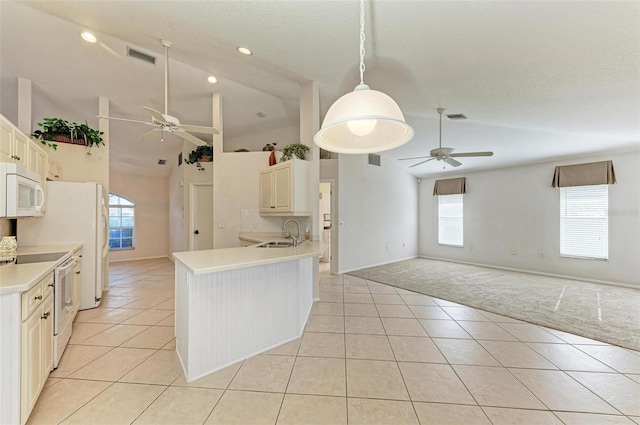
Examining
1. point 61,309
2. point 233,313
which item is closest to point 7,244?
point 61,309

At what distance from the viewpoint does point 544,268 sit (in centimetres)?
560

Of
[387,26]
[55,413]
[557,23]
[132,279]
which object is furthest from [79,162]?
[557,23]

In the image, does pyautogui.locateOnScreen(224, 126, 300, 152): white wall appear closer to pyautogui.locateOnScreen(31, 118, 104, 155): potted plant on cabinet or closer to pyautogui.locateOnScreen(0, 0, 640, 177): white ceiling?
pyautogui.locateOnScreen(0, 0, 640, 177): white ceiling

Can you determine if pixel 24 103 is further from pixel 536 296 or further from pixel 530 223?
pixel 530 223

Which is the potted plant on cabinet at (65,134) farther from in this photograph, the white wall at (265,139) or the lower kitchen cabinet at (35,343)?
the lower kitchen cabinet at (35,343)

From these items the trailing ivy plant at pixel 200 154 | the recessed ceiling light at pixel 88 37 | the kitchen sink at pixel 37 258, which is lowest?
the kitchen sink at pixel 37 258

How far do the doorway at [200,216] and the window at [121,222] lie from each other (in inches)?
122

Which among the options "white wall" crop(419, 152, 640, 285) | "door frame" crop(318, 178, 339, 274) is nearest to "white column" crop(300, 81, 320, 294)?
"door frame" crop(318, 178, 339, 274)

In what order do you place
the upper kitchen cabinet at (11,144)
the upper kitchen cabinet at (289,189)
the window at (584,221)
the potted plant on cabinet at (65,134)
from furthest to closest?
the window at (584,221), the potted plant on cabinet at (65,134), the upper kitchen cabinet at (289,189), the upper kitchen cabinet at (11,144)

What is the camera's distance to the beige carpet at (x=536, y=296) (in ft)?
9.71

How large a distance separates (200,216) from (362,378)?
4.82 m

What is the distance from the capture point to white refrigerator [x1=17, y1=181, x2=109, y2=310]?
3.16m

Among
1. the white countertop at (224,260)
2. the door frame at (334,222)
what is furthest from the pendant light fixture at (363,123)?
the door frame at (334,222)

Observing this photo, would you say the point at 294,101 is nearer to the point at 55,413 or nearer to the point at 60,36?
the point at 60,36
